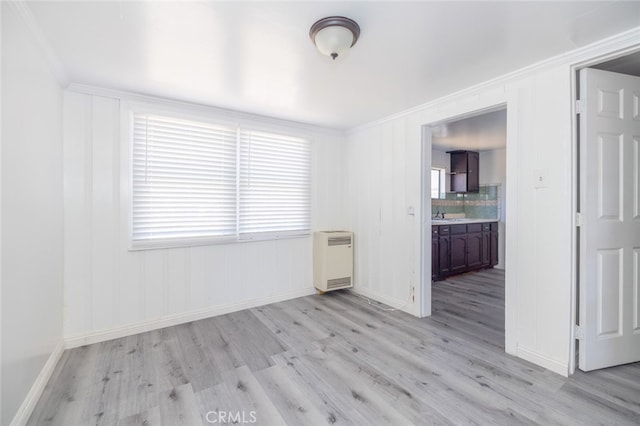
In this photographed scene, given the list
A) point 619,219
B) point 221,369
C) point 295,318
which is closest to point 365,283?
point 295,318

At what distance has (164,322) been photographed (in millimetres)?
2889

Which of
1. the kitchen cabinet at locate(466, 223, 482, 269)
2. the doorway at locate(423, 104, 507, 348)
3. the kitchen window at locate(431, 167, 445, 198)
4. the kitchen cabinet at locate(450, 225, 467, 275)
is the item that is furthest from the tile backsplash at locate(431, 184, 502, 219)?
the kitchen cabinet at locate(450, 225, 467, 275)

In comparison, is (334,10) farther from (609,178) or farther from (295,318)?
(295,318)

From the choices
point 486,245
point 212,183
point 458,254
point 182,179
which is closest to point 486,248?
point 486,245

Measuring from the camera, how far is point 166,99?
287 centimetres

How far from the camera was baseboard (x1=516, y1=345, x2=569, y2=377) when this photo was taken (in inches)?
80.0

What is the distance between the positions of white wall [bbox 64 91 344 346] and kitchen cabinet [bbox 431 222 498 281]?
3.01m

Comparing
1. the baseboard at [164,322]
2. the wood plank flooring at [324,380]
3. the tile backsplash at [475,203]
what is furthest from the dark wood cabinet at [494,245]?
the baseboard at [164,322]

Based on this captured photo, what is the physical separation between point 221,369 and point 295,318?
108 cm

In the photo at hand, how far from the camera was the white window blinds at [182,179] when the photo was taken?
2799 mm

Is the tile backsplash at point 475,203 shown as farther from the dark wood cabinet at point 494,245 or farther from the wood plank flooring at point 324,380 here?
the wood plank flooring at point 324,380

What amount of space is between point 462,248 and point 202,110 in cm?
444

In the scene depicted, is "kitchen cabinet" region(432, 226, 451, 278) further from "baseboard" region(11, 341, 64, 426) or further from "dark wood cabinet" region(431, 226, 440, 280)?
"baseboard" region(11, 341, 64, 426)

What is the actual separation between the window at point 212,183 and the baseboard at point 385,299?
1.13 metres
